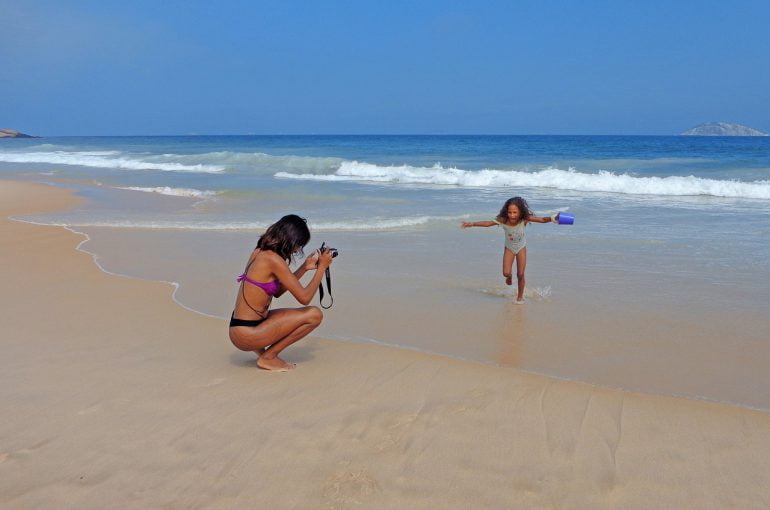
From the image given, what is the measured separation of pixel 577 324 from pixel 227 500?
3603 millimetres

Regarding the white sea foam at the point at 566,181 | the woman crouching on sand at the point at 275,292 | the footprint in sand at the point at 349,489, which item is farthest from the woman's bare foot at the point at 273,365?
the white sea foam at the point at 566,181

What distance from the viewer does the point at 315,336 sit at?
5.41 meters

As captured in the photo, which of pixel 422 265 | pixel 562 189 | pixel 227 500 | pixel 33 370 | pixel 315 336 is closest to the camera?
pixel 227 500

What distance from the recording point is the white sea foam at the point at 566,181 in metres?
19.4

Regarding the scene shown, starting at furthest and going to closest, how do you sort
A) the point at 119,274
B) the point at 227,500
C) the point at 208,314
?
the point at 119,274 → the point at 208,314 → the point at 227,500

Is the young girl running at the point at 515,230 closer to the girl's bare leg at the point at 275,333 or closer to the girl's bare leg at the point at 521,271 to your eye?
the girl's bare leg at the point at 521,271

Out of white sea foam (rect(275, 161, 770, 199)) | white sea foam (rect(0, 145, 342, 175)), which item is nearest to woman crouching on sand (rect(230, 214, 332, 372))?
white sea foam (rect(275, 161, 770, 199))

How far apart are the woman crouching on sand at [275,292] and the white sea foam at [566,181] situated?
17.2 meters

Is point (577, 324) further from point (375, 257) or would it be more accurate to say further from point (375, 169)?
point (375, 169)

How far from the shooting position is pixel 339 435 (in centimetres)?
354

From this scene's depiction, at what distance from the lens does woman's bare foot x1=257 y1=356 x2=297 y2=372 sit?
456 cm

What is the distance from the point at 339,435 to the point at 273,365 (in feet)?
3.86

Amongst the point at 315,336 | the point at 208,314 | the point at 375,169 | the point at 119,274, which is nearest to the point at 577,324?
the point at 315,336

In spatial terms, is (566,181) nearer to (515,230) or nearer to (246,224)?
(246,224)
